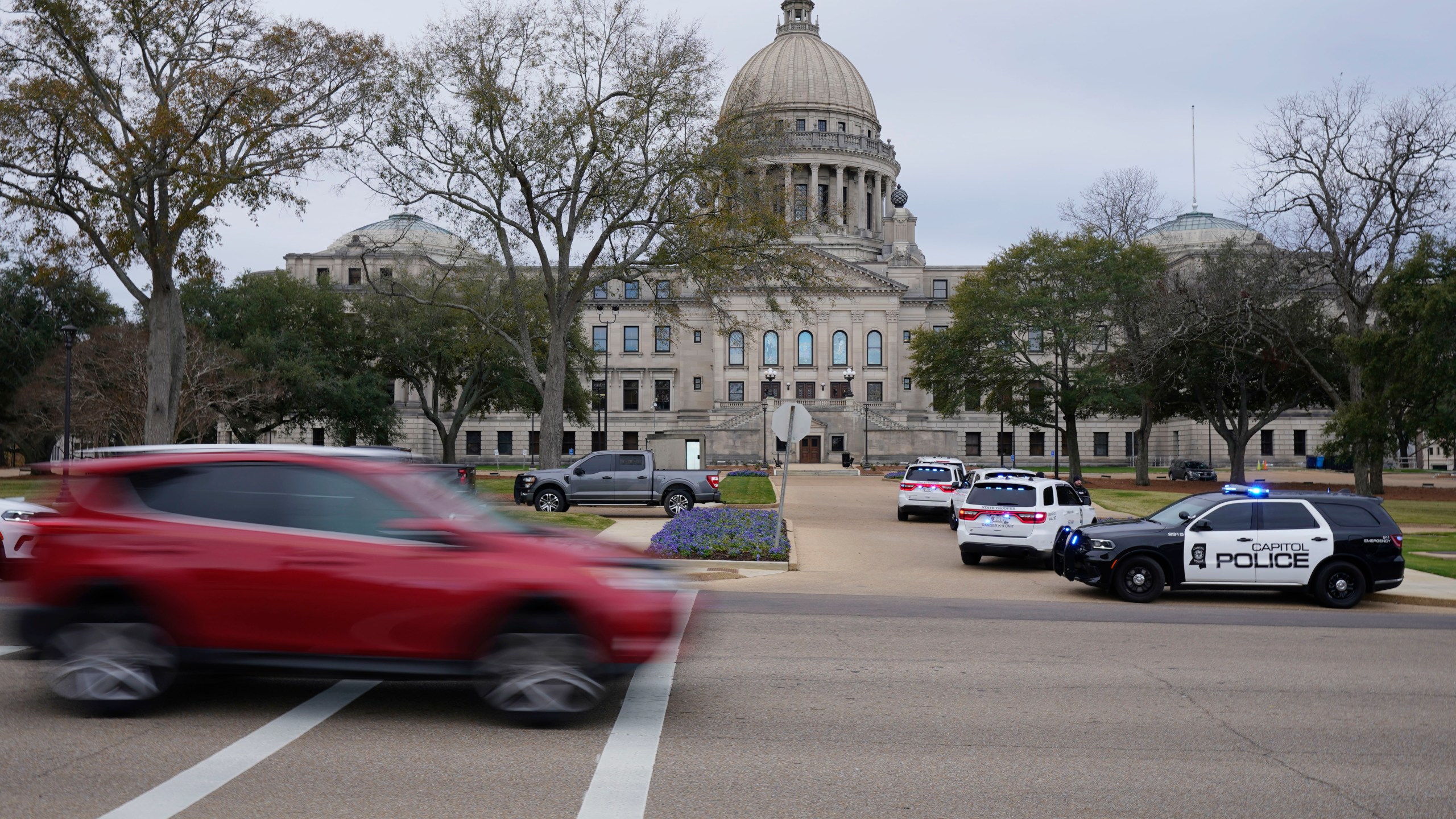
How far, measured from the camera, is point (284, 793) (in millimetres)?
6000

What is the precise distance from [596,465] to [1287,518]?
722 inches

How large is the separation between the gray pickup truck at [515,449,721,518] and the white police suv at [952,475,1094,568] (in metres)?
10.7

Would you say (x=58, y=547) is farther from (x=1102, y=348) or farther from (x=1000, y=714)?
(x=1102, y=348)

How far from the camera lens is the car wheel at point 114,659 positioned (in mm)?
7484

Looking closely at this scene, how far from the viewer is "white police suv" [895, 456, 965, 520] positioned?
31766mm

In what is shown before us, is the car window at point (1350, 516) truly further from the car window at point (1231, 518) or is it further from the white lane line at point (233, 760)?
the white lane line at point (233, 760)

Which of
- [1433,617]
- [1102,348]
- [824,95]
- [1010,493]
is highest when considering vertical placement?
[824,95]

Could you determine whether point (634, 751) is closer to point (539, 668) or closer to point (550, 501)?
point (539, 668)

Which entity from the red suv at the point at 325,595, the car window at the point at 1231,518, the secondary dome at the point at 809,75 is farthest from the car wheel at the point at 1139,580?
the secondary dome at the point at 809,75

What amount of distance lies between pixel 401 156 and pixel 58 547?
26176 mm

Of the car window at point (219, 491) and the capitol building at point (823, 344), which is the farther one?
the capitol building at point (823, 344)

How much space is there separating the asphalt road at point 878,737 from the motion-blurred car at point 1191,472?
187ft

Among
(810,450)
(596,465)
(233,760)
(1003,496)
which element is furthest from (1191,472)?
(233,760)

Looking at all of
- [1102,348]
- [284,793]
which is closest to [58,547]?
[284,793]
